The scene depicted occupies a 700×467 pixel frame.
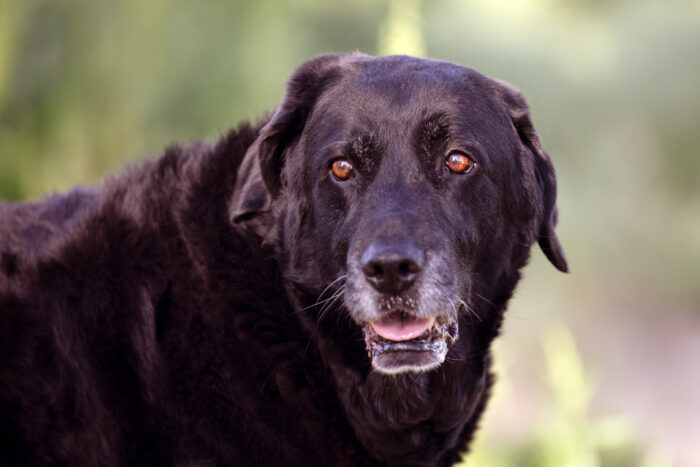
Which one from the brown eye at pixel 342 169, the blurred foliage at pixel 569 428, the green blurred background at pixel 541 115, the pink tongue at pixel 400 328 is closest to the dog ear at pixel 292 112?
the brown eye at pixel 342 169

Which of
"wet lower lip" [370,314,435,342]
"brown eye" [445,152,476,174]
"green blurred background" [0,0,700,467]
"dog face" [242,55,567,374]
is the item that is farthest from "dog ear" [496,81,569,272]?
"green blurred background" [0,0,700,467]

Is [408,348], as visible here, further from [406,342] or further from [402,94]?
[402,94]

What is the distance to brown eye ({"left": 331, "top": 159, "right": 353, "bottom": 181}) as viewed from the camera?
11.4ft

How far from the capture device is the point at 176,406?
10.7 ft

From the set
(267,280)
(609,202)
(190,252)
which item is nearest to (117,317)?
(190,252)

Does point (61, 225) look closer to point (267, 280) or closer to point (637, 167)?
point (267, 280)

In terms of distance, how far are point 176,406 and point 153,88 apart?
17.7ft

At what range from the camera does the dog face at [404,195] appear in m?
3.27

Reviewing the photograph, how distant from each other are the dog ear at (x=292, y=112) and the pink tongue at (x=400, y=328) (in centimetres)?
70

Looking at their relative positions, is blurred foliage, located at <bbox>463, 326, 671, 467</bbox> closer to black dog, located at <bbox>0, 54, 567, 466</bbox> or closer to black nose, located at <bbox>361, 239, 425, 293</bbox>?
black dog, located at <bbox>0, 54, 567, 466</bbox>

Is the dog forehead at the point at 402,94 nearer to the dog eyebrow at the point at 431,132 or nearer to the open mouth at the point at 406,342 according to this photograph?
the dog eyebrow at the point at 431,132

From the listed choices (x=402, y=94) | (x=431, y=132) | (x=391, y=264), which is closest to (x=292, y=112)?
(x=402, y=94)

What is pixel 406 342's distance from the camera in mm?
3369

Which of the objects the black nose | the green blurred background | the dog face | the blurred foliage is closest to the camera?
the black nose
